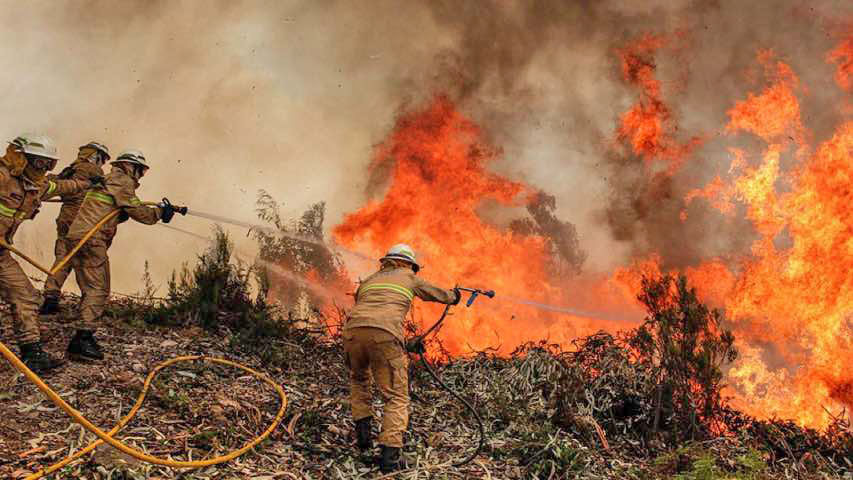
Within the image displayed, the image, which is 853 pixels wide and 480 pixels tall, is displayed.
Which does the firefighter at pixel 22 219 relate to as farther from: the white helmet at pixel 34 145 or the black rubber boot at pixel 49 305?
the black rubber boot at pixel 49 305

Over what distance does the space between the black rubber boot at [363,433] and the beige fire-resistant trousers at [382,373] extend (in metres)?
0.05

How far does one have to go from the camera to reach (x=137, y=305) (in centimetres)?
845

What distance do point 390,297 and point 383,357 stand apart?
58 cm

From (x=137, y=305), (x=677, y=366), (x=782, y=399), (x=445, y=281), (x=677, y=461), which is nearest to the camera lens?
(x=677, y=461)

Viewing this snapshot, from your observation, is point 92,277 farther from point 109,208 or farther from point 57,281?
point 57,281

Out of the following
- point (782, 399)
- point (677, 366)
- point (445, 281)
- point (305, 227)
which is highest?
point (305, 227)

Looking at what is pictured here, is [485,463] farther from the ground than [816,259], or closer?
closer

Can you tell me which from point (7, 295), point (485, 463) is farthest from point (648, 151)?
point (7, 295)

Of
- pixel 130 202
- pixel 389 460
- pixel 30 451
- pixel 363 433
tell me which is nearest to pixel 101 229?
pixel 130 202

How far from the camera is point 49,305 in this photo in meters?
7.87

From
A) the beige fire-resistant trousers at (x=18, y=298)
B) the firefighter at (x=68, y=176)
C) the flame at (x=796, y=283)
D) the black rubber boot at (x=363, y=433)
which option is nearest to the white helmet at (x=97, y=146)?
the firefighter at (x=68, y=176)

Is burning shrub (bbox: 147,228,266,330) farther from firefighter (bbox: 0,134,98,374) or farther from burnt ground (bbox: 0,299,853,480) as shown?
firefighter (bbox: 0,134,98,374)

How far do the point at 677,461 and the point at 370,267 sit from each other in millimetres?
8552

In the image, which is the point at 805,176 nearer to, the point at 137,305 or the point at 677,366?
the point at 677,366
